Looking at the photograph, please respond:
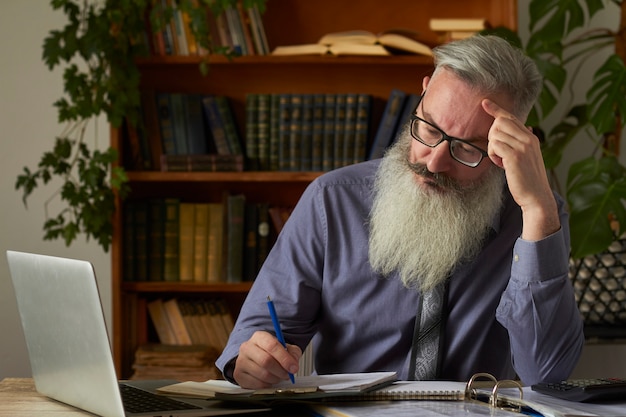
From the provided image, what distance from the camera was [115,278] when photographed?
140 inches

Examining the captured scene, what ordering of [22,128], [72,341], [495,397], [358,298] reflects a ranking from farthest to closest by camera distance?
[22,128]
[358,298]
[495,397]
[72,341]

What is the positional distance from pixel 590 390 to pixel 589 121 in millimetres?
2036

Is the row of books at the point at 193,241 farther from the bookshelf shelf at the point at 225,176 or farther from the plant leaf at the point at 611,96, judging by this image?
the plant leaf at the point at 611,96

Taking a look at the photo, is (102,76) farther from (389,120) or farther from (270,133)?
(389,120)

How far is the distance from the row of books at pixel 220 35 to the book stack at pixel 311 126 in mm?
208

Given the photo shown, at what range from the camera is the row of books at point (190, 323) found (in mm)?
3703

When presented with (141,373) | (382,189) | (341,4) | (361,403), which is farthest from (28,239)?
(361,403)

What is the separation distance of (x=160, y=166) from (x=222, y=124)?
11.9 inches

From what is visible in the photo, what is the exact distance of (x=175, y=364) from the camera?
3529 millimetres

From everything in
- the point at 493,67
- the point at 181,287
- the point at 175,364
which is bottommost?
the point at 175,364

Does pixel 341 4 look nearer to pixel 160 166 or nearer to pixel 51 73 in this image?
pixel 160 166

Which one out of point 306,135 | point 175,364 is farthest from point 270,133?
point 175,364

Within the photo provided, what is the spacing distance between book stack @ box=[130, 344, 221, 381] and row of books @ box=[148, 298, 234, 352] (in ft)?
0.41

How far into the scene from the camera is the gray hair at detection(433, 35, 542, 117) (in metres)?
1.81
